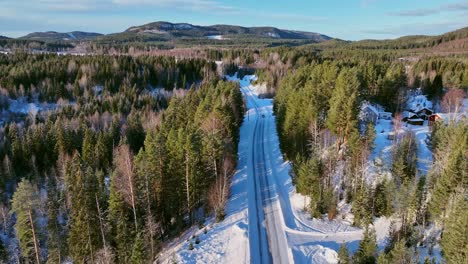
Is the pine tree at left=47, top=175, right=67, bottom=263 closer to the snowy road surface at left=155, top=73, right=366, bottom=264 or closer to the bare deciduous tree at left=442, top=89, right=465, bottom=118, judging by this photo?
the snowy road surface at left=155, top=73, right=366, bottom=264

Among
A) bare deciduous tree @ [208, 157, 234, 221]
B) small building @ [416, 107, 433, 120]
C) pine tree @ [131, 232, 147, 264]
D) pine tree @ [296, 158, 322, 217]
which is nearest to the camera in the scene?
pine tree @ [131, 232, 147, 264]

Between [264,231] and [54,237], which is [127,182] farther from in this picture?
[264,231]

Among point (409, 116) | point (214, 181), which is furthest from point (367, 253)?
point (409, 116)

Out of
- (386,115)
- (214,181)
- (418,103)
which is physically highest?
(418,103)

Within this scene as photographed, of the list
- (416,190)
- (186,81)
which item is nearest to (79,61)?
(186,81)

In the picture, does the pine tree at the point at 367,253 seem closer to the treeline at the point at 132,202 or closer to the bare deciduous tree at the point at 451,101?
the treeline at the point at 132,202

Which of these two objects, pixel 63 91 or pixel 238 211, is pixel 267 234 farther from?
pixel 63 91

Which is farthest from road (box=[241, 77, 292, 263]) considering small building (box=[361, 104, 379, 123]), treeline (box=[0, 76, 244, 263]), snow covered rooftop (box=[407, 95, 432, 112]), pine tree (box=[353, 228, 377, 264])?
snow covered rooftop (box=[407, 95, 432, 112])
